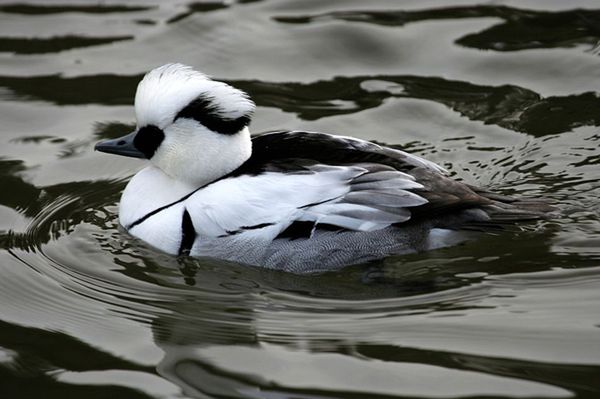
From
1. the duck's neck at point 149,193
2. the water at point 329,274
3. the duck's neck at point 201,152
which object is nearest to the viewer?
the water at point 329,274

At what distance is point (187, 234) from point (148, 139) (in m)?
0.74

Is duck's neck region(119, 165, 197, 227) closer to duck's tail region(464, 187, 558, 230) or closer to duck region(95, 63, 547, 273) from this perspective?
duck region(95, 63, 547, 273)

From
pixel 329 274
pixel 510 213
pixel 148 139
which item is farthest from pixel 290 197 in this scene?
pixel 510 213

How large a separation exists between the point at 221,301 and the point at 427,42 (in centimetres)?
487

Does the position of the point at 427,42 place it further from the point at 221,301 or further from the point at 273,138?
the point at 221,301

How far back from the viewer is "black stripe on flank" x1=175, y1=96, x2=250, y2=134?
757cm

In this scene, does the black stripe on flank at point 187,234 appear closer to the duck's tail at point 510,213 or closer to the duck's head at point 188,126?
the duck's head at point 188,126

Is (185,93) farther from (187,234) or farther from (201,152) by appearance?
(187,234)

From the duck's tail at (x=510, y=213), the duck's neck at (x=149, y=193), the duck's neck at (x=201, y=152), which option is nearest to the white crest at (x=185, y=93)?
the duck's neck at (x=201, y=152)

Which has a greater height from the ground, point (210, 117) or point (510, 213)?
point (210, 117)

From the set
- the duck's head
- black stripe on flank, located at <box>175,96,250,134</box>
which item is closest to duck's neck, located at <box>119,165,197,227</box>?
the duck's head

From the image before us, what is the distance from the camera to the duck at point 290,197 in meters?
7.35

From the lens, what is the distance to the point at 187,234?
7.63 metres

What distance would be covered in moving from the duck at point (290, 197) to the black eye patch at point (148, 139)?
11 millimetres
